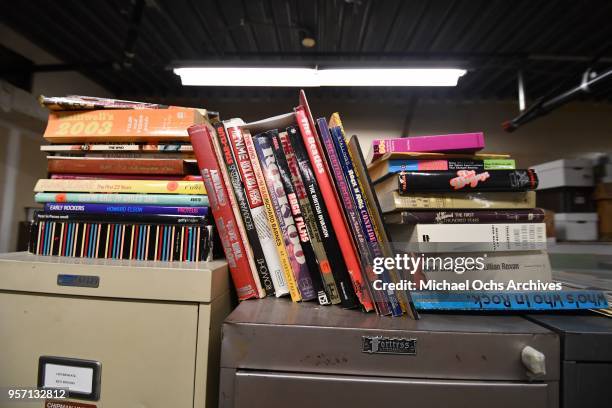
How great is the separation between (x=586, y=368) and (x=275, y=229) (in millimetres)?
530

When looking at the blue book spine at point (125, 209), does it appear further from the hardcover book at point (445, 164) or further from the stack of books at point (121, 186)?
the hardcover book at point (445, 164)

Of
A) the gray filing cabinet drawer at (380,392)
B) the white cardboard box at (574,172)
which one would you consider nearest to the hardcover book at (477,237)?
the gray filing cabinet drawer at (380,392)

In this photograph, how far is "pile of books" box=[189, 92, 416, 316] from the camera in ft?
1.78

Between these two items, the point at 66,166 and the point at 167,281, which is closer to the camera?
the point at 167,281

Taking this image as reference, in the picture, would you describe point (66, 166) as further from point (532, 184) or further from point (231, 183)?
point (532, 184)

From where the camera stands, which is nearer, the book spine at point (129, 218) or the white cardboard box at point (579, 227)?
the book spine at point (129, 218)

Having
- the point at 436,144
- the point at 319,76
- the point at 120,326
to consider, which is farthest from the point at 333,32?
the point at 120,326

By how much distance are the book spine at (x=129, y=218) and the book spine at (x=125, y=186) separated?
0.05 metres

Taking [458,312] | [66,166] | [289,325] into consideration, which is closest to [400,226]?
[458,312]

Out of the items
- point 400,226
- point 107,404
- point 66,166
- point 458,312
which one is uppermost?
point 66,166

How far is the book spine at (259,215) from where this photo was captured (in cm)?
60

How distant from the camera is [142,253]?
625 mm

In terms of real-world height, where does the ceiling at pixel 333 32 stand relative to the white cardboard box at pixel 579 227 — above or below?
above

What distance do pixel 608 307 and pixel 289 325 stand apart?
59 cm
